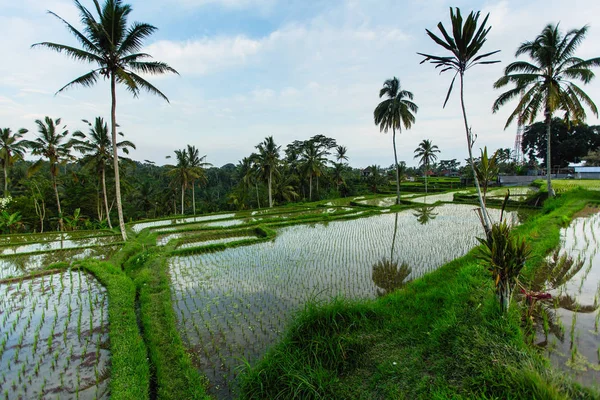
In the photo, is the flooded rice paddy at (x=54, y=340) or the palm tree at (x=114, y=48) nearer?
the flooded rice paddy at (x=54, y=340)

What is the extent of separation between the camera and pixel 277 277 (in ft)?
27.3

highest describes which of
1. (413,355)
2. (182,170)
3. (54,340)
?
(182,170)

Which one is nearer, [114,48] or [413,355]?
[413,355]

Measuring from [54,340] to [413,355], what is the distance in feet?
21.6

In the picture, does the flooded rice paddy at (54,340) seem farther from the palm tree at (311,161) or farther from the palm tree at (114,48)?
the palm tree at (311,161)

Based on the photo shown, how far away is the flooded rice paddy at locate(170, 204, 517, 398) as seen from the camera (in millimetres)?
5145

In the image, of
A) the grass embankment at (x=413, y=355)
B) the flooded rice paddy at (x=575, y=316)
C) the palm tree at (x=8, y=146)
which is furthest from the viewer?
the palm tree at (x=8, y=146)

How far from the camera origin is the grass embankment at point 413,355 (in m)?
2.93

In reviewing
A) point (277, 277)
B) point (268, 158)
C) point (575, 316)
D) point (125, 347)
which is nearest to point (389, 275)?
point (277, 277)

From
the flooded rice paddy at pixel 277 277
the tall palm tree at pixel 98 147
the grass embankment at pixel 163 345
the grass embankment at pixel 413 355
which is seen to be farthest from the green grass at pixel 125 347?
the tall palm tree at pixel 98 147

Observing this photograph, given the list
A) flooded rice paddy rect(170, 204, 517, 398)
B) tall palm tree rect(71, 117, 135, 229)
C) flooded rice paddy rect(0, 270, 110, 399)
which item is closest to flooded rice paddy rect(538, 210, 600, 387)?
flooded rice paddy rect(170, 204, 517, 398)

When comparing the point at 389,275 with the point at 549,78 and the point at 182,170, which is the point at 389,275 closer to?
the point at 549,78

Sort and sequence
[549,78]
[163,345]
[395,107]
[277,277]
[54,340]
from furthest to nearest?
[395,107], [549,78], [277,277], [54,340], [163,345]

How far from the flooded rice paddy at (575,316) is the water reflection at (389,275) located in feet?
9.79
